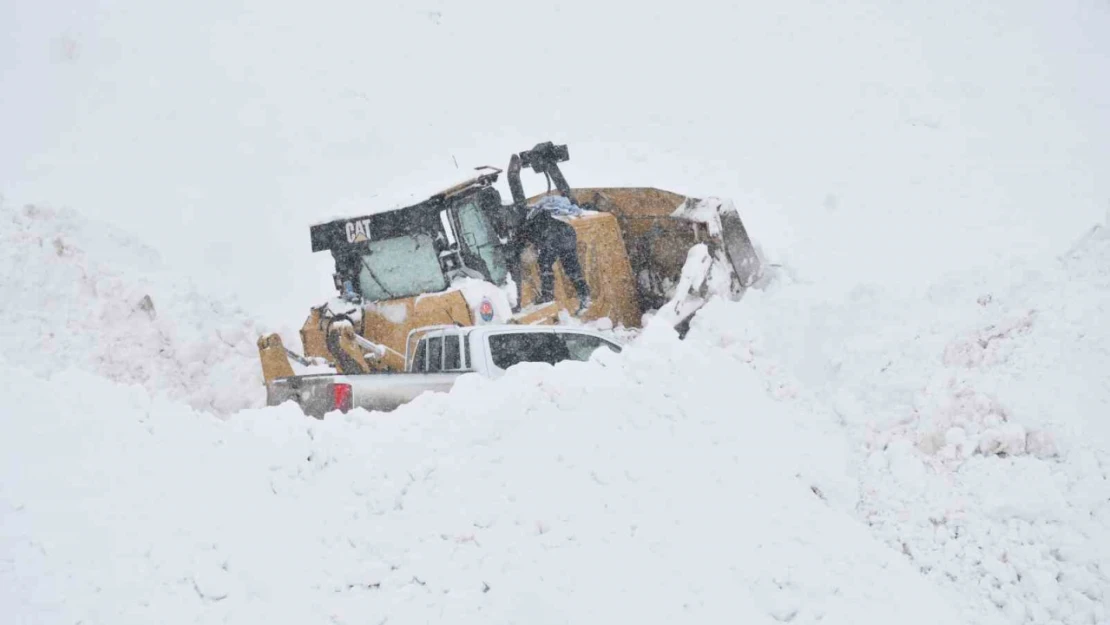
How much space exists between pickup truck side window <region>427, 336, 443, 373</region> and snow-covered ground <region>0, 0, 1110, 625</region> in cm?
167

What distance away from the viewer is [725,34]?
83.9 feet

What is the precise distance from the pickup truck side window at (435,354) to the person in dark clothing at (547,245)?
329 cm

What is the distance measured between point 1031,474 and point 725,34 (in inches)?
841

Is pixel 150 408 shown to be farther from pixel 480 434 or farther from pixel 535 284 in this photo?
pixel 535 284

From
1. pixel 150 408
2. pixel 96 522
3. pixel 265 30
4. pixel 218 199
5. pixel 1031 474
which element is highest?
pixel 265 30

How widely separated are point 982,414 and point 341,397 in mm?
4807

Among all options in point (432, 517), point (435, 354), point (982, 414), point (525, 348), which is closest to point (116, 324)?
point (435, 354)

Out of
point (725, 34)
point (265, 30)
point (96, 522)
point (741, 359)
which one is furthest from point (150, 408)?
point (725, 34)

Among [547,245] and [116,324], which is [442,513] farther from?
[116,324]

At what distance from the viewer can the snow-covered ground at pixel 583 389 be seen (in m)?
4.94

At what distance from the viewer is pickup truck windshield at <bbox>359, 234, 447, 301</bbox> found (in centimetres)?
1125

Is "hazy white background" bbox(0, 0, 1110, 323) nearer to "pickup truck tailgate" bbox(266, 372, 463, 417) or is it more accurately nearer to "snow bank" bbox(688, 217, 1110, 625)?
"snow bank" bbox(688, 217, 1110, 625)

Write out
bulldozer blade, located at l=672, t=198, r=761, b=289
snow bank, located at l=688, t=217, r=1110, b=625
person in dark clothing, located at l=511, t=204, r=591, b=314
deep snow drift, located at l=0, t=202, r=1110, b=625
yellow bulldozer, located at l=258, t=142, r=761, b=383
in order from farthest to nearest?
bulldozer blade, located at l=672, t=198, r=761, b=289
person in dark clothing, located at l=511, t=204, r=591, b=314
yellow bulldozer, located at l=258, t=142, r=761, b=383
snow bank, located at l=688, t=217, r=1110, b=625
deep snow drift, located at l=0, t=202, r=1110, b=625

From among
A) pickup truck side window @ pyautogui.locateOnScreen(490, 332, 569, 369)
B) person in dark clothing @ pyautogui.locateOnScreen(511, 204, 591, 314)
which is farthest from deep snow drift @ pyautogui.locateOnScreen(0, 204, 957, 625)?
person in dark clothing @ pyautogui.locateOnScreen(511, 204, 591, 314)
